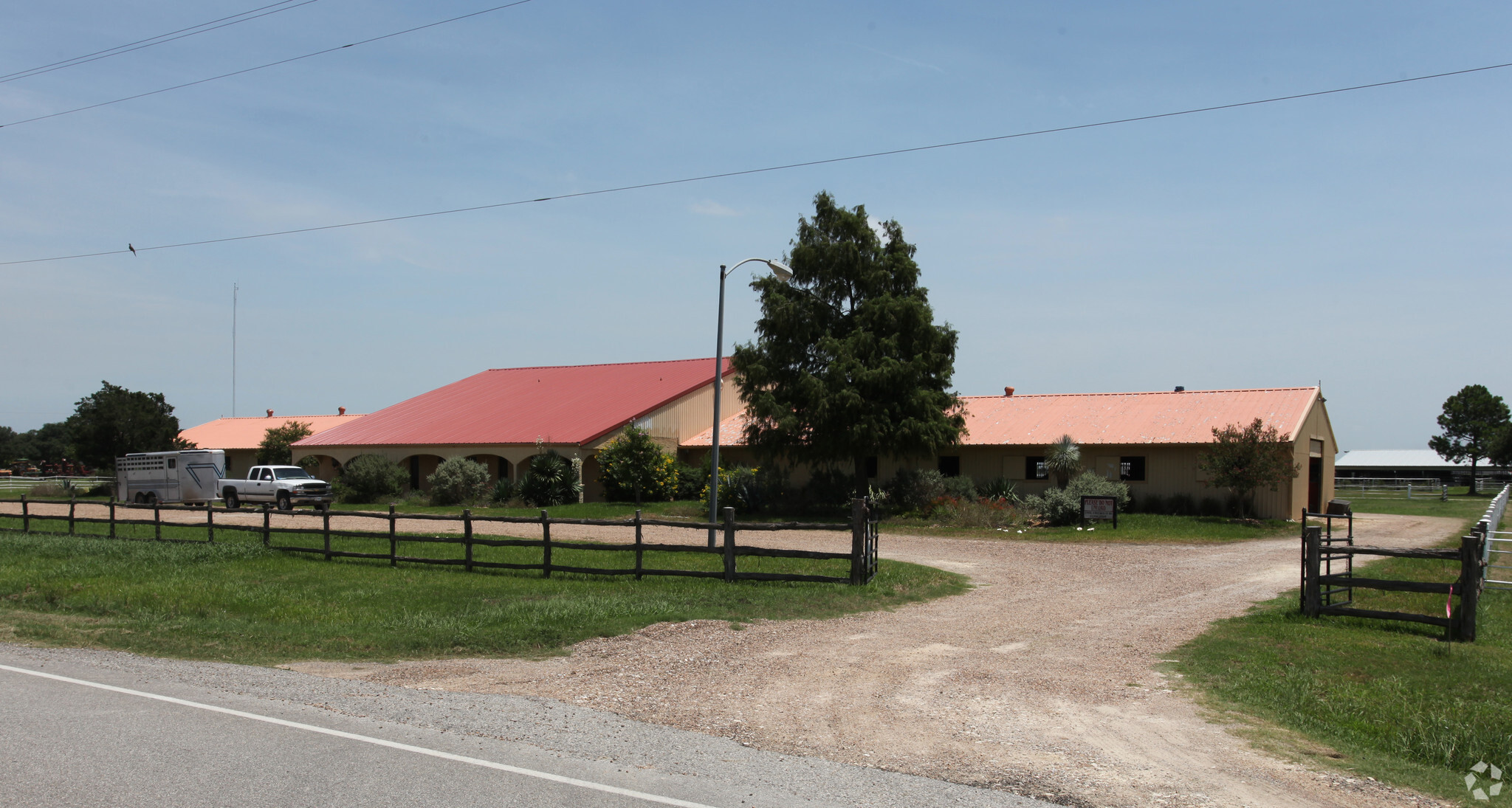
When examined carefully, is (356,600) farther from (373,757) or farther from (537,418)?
(537,418)

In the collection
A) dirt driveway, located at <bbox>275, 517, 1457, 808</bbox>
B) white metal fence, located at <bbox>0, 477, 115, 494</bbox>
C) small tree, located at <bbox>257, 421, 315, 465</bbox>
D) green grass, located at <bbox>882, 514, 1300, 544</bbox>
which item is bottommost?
white metal fence, located at <bbox>0, 477, 115, 494</bbox>

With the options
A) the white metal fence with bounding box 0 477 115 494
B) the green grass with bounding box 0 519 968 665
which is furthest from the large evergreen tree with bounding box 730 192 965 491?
the white metal fence with bounding box 0 477 115 494

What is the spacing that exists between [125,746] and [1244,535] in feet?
93.4

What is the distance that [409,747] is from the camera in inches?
282

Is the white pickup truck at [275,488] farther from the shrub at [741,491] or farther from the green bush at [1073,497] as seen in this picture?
the green bush at [1073,497]

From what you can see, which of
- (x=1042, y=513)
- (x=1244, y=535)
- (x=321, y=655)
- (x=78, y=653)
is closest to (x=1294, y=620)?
(x=321, y=655)

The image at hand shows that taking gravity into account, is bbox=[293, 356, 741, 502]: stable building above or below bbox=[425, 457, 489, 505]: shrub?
above

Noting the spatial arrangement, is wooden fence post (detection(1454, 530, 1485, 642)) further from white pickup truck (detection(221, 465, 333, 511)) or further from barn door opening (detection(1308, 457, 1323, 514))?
white pickup truck (detection(221, 465, 333, 511))

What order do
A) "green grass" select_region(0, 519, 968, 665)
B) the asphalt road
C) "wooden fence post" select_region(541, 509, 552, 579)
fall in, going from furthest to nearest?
"wooden fence post" select_region(541, 509, 552, 579), "green grass" select_region(0, 519, 968, 665), the asphalt road

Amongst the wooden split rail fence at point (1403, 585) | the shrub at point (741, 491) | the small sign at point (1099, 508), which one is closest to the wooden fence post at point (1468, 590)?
the wooden split rail fence at point (1403, 585)

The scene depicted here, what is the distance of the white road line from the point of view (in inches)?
244

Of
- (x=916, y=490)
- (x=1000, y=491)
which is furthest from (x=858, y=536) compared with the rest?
(x=1000, y=491)

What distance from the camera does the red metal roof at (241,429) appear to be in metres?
62.3

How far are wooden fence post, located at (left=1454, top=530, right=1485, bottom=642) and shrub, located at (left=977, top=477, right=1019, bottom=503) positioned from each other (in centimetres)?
2247
